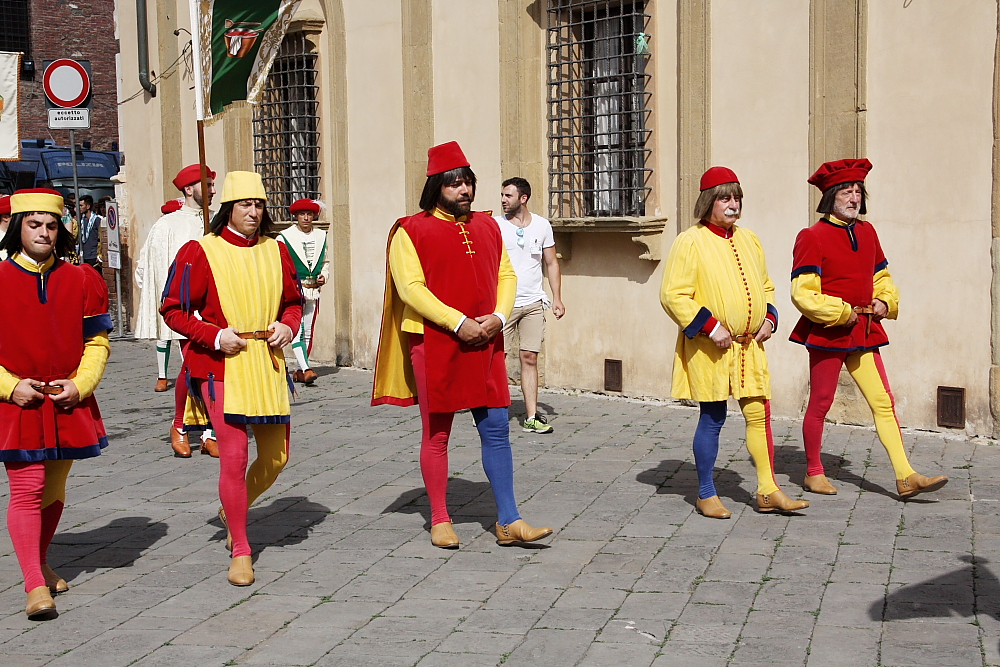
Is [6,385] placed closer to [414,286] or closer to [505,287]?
[414,286]

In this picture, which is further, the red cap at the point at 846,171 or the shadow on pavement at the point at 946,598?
the red cap at the point at 846,171

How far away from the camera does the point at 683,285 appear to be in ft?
21.5

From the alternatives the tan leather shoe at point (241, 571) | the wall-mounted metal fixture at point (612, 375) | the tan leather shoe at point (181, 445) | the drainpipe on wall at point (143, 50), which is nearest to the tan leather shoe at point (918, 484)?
the tan leather shoe at point (241, 571)

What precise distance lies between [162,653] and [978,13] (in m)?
6.72

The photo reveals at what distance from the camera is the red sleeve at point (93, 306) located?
552 cm

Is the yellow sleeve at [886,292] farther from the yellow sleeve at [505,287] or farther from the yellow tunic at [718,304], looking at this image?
the yellow sleeve at [505,287]

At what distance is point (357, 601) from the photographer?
17.6ft

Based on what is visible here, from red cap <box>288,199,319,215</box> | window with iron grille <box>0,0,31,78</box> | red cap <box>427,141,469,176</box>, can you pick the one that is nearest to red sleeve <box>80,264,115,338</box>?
red cap <box>427,141,469,176</box>

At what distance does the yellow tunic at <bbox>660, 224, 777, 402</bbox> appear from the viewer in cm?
652

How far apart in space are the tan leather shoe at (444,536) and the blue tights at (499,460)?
9.6 inches

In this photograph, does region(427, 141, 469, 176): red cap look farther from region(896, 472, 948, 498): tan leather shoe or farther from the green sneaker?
the green sneaker

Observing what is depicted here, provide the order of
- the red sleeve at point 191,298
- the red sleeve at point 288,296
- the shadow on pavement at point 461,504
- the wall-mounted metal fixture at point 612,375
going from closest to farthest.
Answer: the red sleeve at point 191,298 → the red sleeve at point 288,296 → the shadow on pavement at point 461,504 → the wall-mounted metal fixture at point 612,375

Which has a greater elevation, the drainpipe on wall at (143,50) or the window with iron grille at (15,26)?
the window with iron grille at (15,26)

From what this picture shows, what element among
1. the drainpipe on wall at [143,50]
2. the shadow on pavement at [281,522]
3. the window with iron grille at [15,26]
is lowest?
the shadow on pavement at [281,522]
